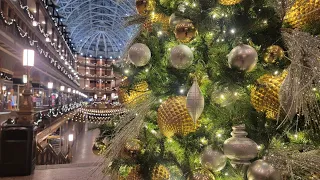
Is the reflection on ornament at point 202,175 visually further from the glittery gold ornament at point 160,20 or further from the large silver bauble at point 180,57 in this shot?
the glittery gold ornament at point 160,20

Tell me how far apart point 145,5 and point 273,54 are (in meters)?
0.86

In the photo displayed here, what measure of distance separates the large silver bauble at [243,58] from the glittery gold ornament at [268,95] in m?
0.10

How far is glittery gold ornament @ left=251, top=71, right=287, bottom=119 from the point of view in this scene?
4.05 feet

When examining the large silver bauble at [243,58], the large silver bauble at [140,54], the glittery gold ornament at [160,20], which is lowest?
the large silver bauble at [243,58]

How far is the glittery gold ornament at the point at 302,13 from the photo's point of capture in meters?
1.30

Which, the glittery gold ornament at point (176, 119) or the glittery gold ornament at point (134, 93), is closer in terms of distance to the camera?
the glittery gold ornament at point (176, 119)

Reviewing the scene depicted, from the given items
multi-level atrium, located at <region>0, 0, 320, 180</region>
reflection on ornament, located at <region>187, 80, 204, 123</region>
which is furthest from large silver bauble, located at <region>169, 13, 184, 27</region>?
reflection on ornament, located at <region>187, 80, 204, 123</region>

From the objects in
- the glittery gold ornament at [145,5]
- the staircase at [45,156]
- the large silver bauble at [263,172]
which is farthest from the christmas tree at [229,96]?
the staircase at [45,156]

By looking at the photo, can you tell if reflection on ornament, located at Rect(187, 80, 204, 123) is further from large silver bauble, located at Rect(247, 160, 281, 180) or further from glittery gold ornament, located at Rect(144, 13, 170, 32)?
glittery gold ornament, located at Rect(144, 13, 170, 32)

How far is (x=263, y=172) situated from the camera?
1090 mm

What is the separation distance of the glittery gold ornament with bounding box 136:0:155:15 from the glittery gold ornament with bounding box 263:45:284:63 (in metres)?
0.81

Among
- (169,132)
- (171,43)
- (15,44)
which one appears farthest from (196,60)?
(15,44)

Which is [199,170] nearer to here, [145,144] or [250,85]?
[145,144]

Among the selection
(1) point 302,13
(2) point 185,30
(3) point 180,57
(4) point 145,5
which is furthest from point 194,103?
(4) point 145,5
